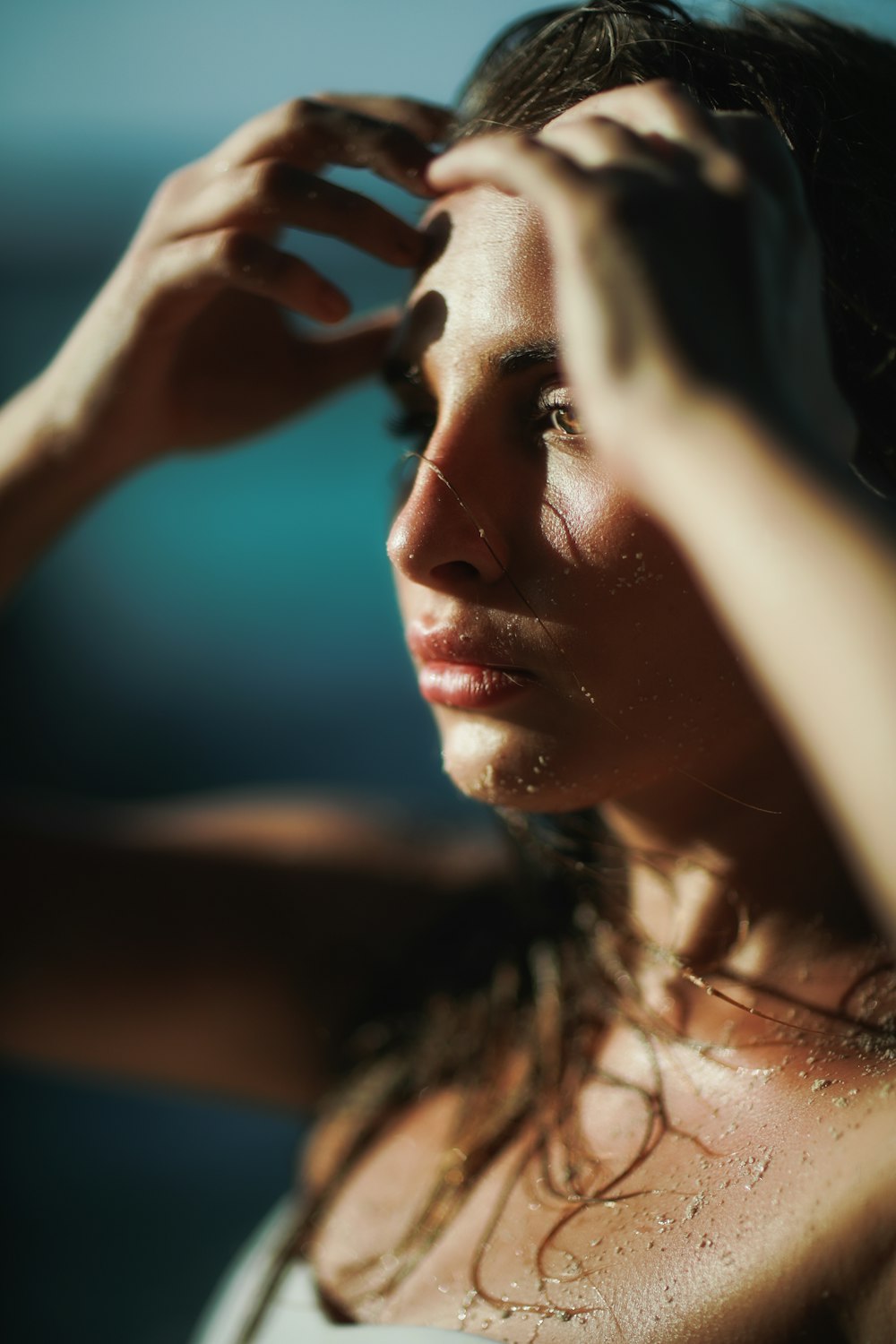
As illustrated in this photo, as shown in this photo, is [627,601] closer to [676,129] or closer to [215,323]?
[676,129]

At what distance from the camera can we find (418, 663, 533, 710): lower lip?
26.1 inches

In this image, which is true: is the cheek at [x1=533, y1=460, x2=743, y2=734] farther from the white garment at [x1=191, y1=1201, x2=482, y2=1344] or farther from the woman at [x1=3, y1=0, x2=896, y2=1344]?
the white garment at [x1=191, y1=1201, x2=482, y2=1344]

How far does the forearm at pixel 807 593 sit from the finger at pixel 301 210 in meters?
0.36

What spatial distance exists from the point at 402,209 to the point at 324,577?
149 cm

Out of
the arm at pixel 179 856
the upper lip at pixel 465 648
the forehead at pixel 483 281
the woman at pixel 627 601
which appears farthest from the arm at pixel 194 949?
the forehead at pixel 483 281

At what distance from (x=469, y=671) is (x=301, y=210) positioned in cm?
33

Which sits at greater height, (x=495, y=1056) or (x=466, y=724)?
(x=466, y=724)

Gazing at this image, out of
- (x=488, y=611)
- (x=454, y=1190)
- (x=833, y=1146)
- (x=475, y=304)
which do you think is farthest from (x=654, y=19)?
(x=454, y=1190)

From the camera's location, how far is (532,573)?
0.64 meters

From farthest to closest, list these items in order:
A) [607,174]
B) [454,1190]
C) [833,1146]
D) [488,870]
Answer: [488,870], [454,1190], [833,1146], [607,174]

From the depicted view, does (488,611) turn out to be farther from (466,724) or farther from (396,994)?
(396,994)

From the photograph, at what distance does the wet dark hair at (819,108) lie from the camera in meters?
0.67

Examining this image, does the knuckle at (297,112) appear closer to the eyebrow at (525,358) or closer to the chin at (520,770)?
the eyebrow at (525,358)

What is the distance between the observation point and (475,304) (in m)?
0.65
